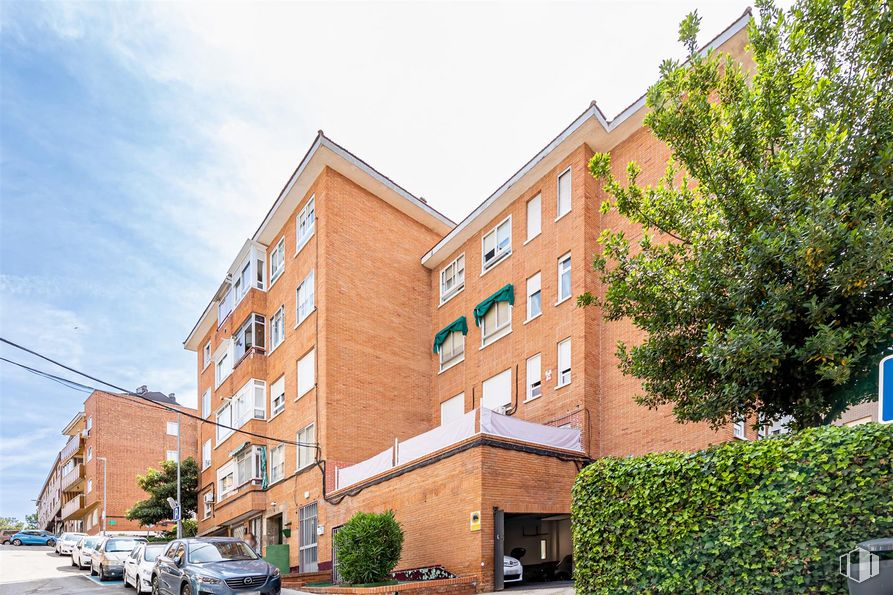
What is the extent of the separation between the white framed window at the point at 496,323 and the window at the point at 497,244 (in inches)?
Answer: 66.4

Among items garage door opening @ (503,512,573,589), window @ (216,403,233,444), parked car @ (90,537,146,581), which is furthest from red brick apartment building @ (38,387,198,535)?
garage door opening @ (503,512,573,589)

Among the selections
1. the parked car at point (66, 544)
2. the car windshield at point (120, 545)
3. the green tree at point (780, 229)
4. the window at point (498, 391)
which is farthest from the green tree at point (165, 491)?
the green tree at point (780, 229)

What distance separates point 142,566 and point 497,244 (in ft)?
49.0

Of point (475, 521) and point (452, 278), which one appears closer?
point (475, 521)

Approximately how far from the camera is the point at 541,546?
72.1 ft

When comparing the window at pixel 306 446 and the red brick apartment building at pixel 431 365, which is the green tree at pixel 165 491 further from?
the window at pixel 306 446

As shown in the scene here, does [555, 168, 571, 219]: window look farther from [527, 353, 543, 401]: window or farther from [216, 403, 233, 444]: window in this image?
[216, 403, 233, 444]: window

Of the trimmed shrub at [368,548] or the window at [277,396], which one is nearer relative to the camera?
the trimmed shrub at [368,548]

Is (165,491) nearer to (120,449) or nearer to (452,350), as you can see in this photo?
Answer: (452,350)

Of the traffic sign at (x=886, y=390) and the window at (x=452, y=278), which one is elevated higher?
the window at (x=452, y=278)

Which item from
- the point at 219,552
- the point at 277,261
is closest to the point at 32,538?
the point at 277,261

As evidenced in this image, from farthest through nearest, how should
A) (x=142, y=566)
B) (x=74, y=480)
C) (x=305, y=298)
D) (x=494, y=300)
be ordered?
(x=74, y=480), (x=305, y=298), (x=494, y=300), (x=142, y=566)

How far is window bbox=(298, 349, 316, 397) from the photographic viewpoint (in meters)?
25.7

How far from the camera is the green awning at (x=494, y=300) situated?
23.6 m
